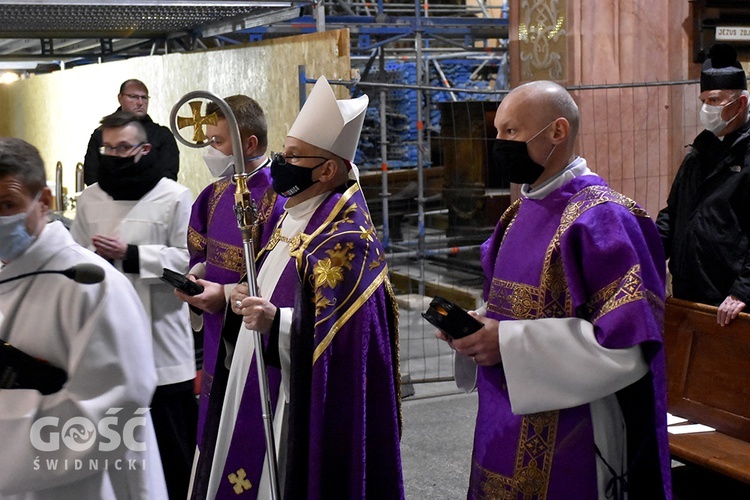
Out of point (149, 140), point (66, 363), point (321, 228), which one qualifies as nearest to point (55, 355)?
point (66, 363)

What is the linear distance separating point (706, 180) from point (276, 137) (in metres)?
3.11

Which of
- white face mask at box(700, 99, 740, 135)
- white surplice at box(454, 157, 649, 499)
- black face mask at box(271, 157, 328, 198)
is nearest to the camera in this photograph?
white surplice at box(454, 157, 649, 499)

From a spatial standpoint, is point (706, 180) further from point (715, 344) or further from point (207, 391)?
point (207, 391)

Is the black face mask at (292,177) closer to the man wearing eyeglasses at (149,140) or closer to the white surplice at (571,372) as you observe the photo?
the white surplice at (571,372)

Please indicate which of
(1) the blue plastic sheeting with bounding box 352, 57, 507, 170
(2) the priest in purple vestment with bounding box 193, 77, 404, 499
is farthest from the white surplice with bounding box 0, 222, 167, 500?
(1) the blue plastic sheeting with bounding box 352, 57, 507, 170

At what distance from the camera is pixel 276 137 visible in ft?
23.3

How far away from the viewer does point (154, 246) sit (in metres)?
4.61

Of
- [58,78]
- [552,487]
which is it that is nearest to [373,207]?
[58,78]

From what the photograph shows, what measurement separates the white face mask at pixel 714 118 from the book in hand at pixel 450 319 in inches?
109

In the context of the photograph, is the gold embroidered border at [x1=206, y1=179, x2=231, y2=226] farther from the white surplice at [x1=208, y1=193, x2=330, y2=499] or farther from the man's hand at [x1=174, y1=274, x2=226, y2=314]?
the white surplice at [x1=208, y1=193, x2=330, y2=499]

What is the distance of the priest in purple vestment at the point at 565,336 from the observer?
9.18ft

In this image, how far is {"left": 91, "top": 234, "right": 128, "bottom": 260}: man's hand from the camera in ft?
14.6

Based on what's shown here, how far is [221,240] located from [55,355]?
1.92 meters

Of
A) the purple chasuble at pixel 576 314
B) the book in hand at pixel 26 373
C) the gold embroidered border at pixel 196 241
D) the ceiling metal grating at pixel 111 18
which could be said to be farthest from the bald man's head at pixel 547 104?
the ceiling metal grating at pixel 111 18
